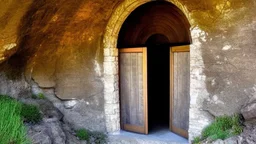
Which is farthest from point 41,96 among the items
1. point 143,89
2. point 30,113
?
point 143,89

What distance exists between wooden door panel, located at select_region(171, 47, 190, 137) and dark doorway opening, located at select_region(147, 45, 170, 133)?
1.97 meters

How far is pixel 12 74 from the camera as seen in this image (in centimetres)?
543

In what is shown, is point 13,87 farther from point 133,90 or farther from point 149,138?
point 149,138

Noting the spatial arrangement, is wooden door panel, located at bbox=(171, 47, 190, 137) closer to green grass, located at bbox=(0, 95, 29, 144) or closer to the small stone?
the small stone

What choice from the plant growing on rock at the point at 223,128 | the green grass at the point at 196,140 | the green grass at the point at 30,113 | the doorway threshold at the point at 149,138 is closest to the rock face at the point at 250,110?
the plant growing on rock at the point at 223,128

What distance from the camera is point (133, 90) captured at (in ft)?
20.2

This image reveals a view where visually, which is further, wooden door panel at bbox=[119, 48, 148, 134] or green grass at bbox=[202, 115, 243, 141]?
wooden door panel at bbox=[119, 48, 148, 134]

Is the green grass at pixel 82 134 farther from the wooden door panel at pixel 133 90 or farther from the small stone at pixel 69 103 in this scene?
the wooden door panel at pixel 133 90

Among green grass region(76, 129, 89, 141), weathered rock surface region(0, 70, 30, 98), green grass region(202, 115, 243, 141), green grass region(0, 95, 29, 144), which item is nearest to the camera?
green grass region(0, 95, 29, 144)

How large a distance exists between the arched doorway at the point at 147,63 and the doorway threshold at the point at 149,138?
0.16 m

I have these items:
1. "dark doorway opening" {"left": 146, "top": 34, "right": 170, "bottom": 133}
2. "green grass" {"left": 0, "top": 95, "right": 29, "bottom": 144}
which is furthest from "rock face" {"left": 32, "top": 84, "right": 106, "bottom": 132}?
"dark doorway opening" {"left": 146, "top": 34, "right": 170, "bottom": 133}

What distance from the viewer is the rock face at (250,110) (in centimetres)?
389

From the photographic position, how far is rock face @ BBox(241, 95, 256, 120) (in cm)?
389

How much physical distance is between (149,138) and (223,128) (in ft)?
6.09
